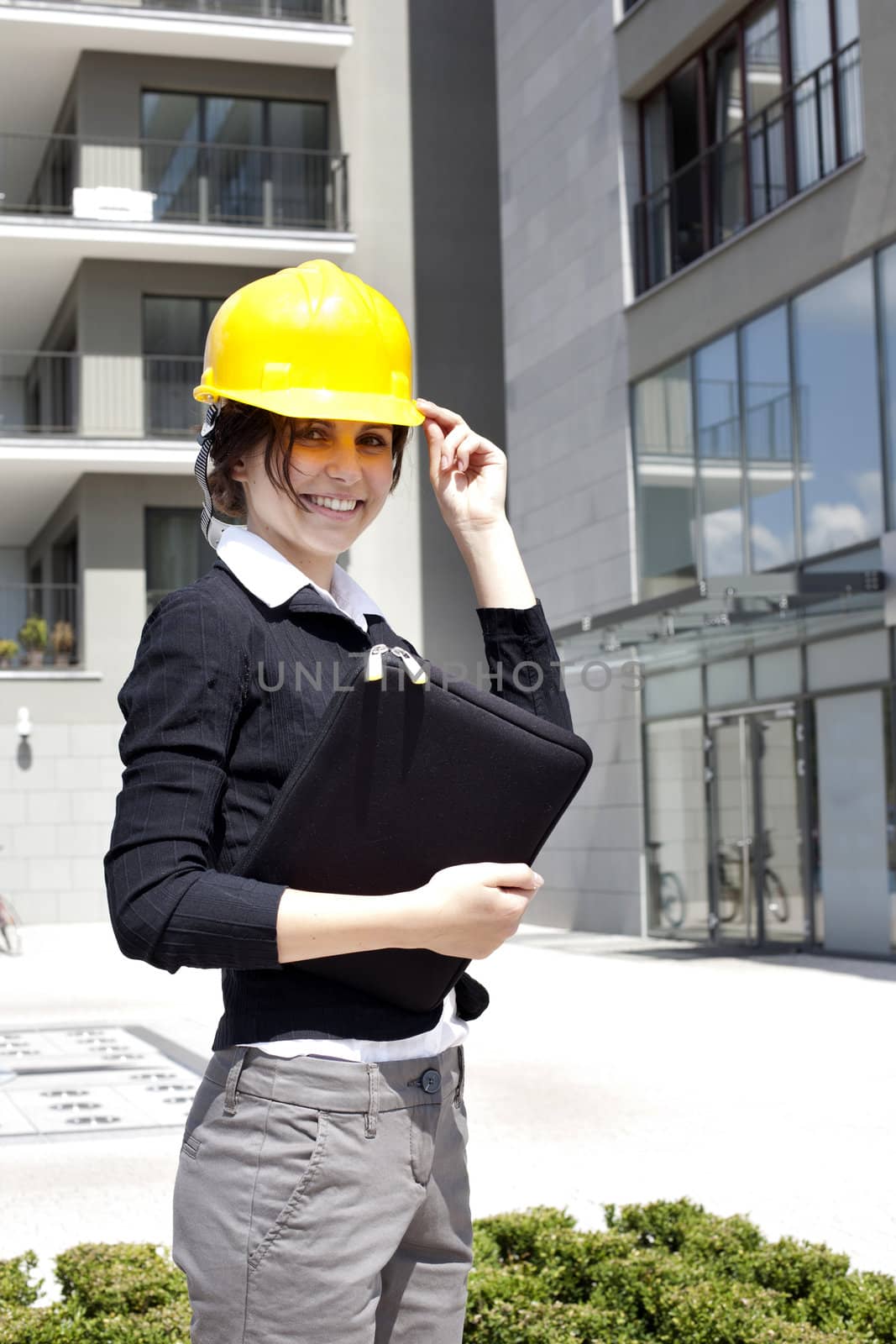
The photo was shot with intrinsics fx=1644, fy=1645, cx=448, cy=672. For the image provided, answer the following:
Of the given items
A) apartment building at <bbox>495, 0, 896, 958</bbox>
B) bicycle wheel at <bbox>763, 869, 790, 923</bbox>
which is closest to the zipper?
apartment building at <bbox>495, 0, 896, 958</bbox>

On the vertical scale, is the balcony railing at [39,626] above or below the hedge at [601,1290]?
above

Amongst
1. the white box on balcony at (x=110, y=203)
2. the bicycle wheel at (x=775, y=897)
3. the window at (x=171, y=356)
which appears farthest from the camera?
the window at (x=171, y=356)

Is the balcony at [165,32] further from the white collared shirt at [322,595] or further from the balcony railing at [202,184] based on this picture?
the white collared shirt at [322,595]

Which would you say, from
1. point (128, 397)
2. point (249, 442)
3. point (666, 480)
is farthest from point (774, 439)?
point (249, 442)

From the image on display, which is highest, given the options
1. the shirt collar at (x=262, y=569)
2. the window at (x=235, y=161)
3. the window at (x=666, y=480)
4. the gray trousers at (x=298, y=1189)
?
the window at (x=235, y=161)

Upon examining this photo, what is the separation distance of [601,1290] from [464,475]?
2.81m

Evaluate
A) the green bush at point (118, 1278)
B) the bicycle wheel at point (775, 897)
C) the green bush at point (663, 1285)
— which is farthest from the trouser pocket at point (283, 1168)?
the bicycle wheel at point (775, 897)

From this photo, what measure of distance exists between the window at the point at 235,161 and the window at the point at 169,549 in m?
4.67

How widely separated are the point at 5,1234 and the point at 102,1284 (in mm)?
1673

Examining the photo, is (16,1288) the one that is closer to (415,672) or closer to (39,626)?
(415,672)

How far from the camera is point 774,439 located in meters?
17.1

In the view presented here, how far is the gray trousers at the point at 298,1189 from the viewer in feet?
5.82

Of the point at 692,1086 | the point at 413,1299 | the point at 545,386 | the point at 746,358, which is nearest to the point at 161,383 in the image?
the point at 545,386

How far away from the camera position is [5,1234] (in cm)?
577
